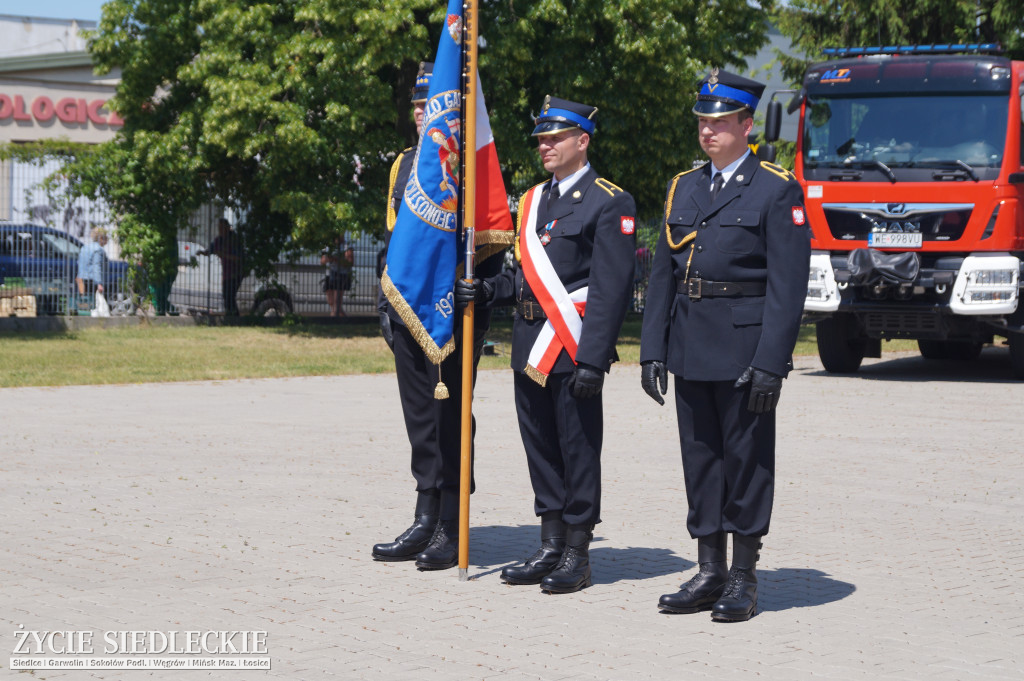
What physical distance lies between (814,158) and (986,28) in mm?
14260

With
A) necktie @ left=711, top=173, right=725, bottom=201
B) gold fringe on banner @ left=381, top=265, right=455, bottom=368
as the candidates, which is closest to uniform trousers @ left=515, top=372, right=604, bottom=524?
gold fringe on banner @ left=381, top=265, right=455, bottom=368

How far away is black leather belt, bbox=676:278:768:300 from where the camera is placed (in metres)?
5.53

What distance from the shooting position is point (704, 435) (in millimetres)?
5613

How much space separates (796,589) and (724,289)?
1419 mm

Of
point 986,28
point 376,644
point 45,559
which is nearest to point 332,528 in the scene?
point 45,559

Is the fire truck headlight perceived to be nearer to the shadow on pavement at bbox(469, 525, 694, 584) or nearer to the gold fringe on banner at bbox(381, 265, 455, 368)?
the shadow on pavement at bbox(469, 525, 694, 584)

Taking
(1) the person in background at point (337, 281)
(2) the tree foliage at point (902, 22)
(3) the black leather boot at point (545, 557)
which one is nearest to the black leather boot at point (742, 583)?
(3) the black leather boot at point (545, 557)

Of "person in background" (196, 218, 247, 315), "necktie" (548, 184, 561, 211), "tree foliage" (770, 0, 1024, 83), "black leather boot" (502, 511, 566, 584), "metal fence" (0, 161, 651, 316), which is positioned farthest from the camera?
"tree foliage" (770, 0, 1024, 83)

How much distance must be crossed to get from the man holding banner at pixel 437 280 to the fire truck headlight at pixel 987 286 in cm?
951

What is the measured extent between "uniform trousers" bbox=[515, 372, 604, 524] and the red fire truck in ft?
31.4

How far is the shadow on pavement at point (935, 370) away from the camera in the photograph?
16516 mm

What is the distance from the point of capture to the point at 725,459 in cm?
556

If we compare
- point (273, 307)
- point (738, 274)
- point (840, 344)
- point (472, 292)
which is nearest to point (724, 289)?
point (738, 274)

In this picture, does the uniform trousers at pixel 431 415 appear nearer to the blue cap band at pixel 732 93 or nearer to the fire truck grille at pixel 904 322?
the blue cap band at pixel 732 93
